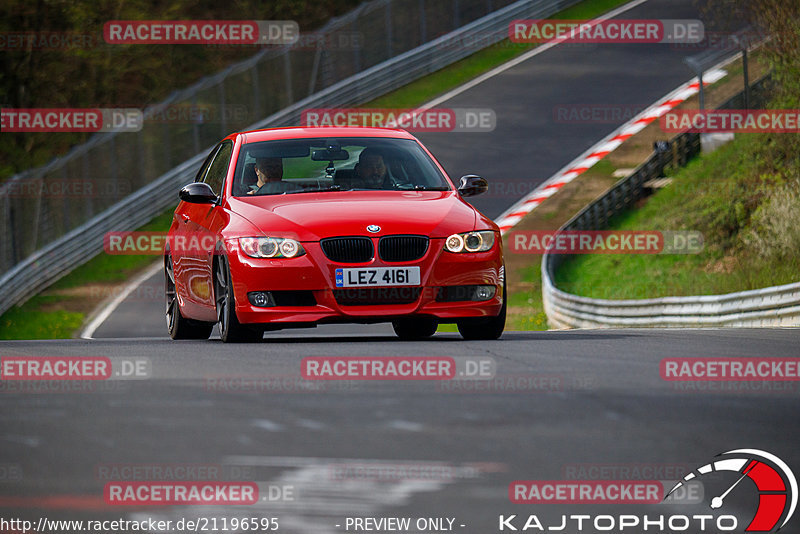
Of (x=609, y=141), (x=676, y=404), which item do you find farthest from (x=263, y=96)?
(x=676, y=404)

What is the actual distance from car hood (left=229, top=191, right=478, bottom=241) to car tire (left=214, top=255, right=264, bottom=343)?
1.45ft

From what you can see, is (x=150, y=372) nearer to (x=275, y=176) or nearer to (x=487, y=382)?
(x=487, y=382)

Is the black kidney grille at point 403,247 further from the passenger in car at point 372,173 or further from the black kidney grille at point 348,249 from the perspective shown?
the passenger in car at point 372,173

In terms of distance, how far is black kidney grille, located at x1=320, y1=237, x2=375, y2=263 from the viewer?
10.4 m

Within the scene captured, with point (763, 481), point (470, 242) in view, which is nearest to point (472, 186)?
point (470, 242)

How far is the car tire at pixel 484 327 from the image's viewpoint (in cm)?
1108

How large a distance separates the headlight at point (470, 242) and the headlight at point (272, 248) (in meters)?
1.08

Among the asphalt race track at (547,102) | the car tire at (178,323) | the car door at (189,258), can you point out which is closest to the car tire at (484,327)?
the car door at (189,258)

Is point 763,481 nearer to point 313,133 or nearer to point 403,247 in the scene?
point 403,247

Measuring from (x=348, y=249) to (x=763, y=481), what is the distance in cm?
587

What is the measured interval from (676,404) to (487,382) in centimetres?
123

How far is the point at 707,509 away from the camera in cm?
454

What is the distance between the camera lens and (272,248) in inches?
412

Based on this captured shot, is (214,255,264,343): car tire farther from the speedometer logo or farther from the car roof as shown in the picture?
the speedometer logo
